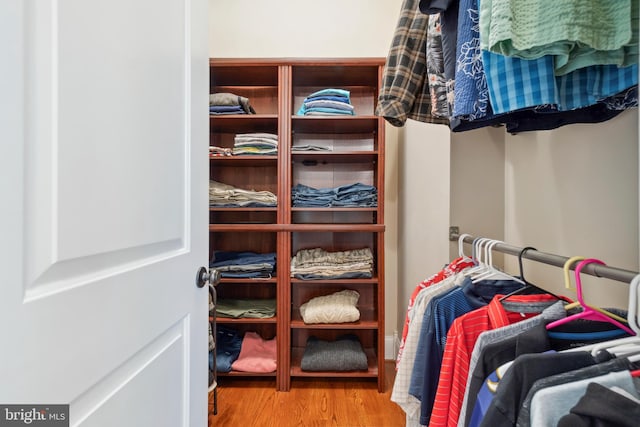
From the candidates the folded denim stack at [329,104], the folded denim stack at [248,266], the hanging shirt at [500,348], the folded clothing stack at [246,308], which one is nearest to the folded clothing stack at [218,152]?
the folded denim stack at [329,104]

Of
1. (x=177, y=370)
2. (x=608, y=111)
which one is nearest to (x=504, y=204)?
(x=608, y=111)

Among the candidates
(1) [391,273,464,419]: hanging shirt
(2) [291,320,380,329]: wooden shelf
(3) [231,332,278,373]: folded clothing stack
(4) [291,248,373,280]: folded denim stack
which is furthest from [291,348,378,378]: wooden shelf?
(1) [391,273,464,419]: hanging shirt

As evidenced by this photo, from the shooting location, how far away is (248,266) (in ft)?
6.26

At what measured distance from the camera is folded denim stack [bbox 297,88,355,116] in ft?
6.14

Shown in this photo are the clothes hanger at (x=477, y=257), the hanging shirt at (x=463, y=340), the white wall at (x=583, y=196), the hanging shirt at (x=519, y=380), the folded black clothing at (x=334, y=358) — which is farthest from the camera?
the folded black clothing at (x=334, y=358)

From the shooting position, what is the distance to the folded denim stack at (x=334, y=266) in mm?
1884

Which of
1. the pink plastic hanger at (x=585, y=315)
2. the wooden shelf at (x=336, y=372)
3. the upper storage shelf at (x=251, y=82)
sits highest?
the upper storage shelf at (x=251, y=82)

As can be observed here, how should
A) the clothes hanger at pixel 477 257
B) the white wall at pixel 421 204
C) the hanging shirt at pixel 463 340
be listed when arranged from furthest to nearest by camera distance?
1. the white wall at pixel 421 204
2. the clothes hanger at pixel 477 257
3. the hanging shirt at pixel 463 340

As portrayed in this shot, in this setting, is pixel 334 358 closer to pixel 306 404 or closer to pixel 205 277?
pixel 306 404

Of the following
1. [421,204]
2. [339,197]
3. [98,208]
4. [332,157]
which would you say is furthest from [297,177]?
[98,208]

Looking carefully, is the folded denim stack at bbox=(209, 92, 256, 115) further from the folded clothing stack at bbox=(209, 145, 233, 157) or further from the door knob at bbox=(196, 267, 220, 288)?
the door knob at bbox=(196, 267, 220, 288)

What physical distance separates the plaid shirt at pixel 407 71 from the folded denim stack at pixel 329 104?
75cm

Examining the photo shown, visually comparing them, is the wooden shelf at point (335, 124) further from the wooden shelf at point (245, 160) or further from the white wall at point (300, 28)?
the white wall at point (300, 28)

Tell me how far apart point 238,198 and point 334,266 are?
2.19ft
